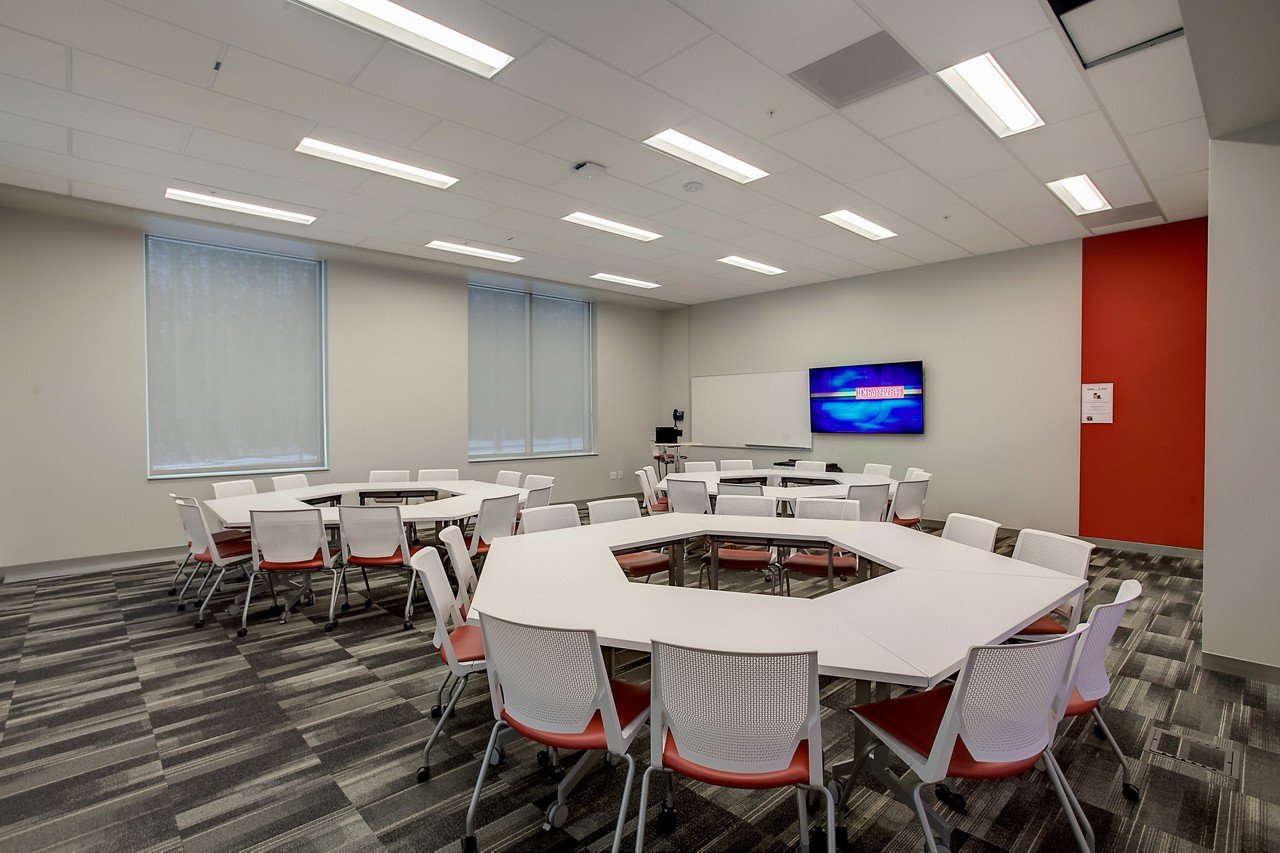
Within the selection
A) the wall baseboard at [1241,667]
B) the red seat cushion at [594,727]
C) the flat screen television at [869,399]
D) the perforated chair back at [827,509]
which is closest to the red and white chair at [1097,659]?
the red seat cushion at [594,727]

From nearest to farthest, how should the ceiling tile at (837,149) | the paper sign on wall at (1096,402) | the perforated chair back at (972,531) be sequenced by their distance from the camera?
the perforated chair back at (972,531), the ceiling tile at (837,149), the paper sign on wall at (1096,402)

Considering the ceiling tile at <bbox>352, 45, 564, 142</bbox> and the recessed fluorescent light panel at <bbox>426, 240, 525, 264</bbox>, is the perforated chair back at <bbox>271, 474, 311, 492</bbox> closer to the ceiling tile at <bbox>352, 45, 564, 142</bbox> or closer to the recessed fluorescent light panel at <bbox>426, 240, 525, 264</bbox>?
the recessed fluorescent light panel at <bbox>426, 240, 525, 264</bbox>

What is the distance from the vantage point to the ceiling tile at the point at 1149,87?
132 inches

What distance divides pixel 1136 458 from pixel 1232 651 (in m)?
3.74

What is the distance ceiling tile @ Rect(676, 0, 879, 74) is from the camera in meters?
2.91

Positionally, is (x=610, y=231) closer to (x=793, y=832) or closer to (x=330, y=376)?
(x=330, y=376)

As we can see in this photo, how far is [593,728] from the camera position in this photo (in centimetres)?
208

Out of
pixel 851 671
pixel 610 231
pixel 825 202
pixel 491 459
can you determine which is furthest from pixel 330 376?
pixel 851 671

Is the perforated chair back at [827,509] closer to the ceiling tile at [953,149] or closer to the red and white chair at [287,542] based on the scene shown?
the ceiling tile at [953,149]

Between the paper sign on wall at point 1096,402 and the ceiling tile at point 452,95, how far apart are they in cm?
653

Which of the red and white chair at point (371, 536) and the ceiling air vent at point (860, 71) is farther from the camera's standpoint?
the red and white chair at point (371, 536)

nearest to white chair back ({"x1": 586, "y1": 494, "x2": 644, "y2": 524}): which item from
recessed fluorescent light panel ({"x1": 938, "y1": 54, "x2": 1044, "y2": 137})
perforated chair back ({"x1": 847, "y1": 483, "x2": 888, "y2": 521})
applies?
perforated chair back ({"x1": 847, "y1": 483, "x2": 888, "y2": 521})

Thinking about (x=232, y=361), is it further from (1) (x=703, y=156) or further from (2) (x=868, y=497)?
(2) (x=868, y=497)

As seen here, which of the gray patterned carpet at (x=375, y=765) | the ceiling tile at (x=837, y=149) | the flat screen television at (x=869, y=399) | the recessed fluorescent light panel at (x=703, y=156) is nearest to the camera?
the gray patterned carpet at (x=375, y=765)
